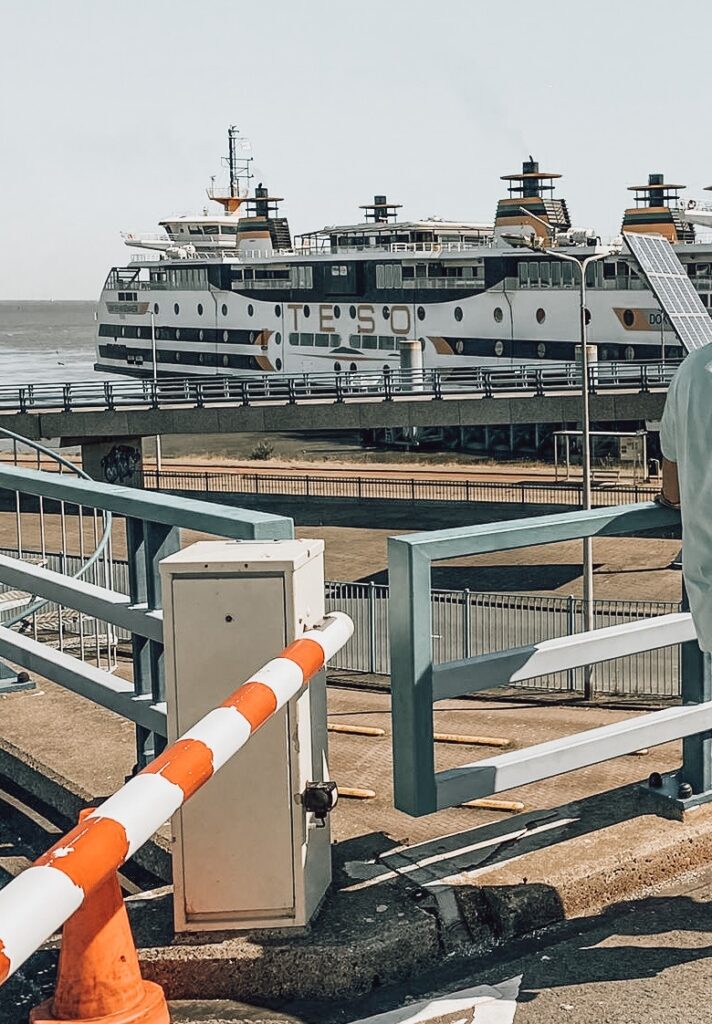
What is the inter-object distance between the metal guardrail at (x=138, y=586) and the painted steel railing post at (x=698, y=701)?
1523 mm

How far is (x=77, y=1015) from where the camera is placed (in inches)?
134

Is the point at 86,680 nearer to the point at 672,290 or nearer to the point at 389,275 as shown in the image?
the point at 672,290

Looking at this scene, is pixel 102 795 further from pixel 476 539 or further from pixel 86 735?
pixel 476 539

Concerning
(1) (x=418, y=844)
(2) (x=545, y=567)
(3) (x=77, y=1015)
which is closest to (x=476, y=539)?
(1) (x=418, y=844)

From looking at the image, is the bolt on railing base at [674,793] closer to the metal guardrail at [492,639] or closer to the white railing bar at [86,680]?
the white railing bar at [86,680]

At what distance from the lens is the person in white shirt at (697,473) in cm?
359

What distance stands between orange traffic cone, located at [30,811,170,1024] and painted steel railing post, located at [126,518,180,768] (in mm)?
1084

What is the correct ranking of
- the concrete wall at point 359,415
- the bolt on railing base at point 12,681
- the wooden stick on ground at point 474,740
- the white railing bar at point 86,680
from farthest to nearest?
the concrete wall at point 359,415 < the bolt on railing base at point 12,681 < the wooden stick on ground at point 474,740 < the white railing bar at point 86,680

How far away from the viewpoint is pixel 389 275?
71938mm

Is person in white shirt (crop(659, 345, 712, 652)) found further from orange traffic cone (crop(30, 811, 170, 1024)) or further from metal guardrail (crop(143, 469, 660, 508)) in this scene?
metal guardrail (crop(143, 469, 660, 508))

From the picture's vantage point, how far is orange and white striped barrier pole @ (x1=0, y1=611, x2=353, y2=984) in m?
2.49

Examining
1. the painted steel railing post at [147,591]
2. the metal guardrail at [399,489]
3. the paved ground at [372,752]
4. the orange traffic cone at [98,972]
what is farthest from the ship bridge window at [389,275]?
the orange traffic cone at [98,972]

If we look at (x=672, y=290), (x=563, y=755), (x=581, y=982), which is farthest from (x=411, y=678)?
(x=672, y=290)

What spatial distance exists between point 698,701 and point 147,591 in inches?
73.7
